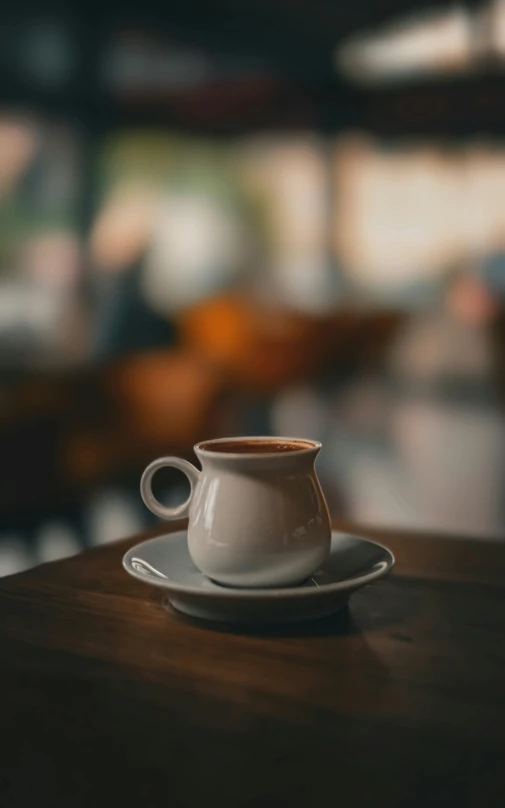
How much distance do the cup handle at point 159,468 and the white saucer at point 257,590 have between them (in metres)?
0.03

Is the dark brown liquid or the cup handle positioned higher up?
the dark brown liquid

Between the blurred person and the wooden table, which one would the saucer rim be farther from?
the blurred person

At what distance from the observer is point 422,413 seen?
410cm

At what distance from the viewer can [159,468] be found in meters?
0.56

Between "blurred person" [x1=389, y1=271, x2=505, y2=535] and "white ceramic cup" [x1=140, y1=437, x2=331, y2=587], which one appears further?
"blurred person" [x1=389, y1=271, x2=505, y2=535]

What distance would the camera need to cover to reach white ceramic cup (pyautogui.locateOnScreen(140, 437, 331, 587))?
1.71 feet

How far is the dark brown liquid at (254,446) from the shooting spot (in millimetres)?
579

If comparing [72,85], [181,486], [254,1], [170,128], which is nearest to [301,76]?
[254,1]

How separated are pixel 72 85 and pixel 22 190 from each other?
0.54 meters

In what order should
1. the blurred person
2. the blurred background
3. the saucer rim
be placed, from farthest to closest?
the blurred person → the blurred background → the saucer rim

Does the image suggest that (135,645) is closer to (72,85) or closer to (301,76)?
(72,85)

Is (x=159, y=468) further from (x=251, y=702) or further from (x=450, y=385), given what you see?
(x=450, y=385)

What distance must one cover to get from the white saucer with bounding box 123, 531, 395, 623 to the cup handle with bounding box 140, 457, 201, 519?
0.03m

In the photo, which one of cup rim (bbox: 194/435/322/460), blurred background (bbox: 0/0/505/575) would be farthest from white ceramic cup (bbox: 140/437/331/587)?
blurred background (bbox: 0/0/505/575)
